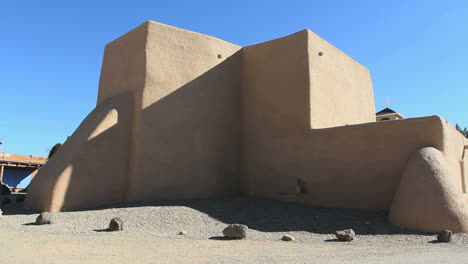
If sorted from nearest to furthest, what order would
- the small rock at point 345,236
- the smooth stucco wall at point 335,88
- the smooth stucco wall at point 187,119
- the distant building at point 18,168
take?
the small rock at point 345,236 → the smooth stucco wall at point 187,119 → the smooth stucco wall at point 335,88 → the distant building at point 18,168

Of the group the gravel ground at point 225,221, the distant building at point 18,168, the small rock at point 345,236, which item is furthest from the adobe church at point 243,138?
the distant building at point 18,168

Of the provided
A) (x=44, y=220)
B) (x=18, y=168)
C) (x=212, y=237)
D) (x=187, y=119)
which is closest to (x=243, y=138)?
(x=187, y=119)

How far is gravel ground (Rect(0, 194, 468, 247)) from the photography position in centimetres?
686

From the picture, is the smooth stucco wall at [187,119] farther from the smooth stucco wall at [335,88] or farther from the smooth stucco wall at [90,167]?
the smooth stucco wall at [335,88]

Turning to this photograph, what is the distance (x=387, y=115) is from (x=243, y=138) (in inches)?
338

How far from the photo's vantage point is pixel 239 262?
459cm

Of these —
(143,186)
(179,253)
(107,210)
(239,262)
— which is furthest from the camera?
(143,186)

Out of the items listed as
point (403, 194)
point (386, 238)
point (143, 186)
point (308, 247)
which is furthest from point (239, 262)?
point (143, 186)

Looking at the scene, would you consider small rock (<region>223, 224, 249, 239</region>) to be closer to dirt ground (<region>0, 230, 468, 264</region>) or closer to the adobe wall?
dirt ground (<region>0, 230, 468, 264</region>)

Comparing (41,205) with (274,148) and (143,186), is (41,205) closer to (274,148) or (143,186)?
(143,186)

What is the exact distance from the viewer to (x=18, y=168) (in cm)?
2617

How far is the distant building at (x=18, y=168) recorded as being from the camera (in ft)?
82.0

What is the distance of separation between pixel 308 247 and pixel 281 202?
4508 mm

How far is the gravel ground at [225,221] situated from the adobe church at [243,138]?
567 millimetres
